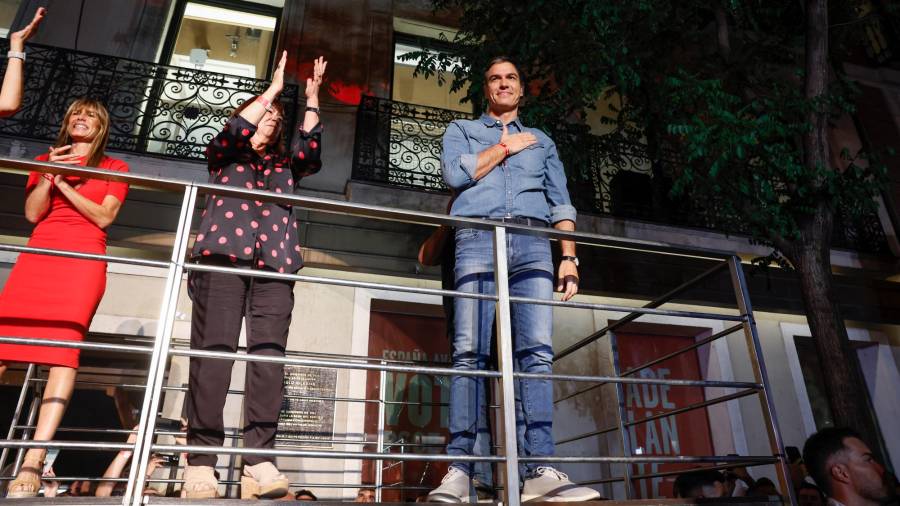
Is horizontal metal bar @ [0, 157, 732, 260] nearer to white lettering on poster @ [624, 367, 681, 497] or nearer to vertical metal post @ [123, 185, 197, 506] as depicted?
vertical metal post @ [123, 185, 197, 506]

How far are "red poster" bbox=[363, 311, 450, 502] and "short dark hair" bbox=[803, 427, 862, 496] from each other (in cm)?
405

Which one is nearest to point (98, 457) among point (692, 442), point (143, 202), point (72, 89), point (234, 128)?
point (143, 202)

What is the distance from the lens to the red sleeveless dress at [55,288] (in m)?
2.45

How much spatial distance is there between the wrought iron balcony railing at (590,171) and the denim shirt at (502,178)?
4.37 meters

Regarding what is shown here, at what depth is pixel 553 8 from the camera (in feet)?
19.9

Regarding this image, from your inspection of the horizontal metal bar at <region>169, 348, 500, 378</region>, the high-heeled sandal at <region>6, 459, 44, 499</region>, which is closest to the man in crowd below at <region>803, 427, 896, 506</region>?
the horizontal metal bar at <region>169, 348, 500, 378</region>

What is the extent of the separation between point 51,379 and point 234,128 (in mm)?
1378

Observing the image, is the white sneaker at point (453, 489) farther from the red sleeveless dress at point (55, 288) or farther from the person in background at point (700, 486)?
the person in background at point (700, 486)

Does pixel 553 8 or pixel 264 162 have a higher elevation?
pixel 553 8

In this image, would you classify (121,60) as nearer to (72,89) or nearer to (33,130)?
(72,89)

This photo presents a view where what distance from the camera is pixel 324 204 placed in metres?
2.12

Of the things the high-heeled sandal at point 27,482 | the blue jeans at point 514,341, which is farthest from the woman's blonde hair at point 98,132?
the blue jeans at point 514,341

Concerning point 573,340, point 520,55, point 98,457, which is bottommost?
point 98,457

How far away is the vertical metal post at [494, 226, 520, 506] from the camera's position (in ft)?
6.37
